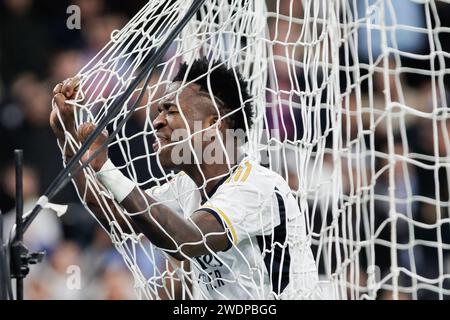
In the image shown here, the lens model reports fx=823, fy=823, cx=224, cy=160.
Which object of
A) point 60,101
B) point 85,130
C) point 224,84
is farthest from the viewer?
point 224,84

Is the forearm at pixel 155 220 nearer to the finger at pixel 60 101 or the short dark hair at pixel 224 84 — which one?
the finger at pixel 60 101

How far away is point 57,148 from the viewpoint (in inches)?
144

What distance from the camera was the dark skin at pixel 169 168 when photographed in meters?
2.08

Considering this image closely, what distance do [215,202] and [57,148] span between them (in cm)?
157

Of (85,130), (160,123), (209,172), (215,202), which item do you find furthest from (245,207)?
(85,130)

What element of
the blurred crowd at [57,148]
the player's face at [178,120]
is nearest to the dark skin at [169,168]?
the player's face at [178,120]

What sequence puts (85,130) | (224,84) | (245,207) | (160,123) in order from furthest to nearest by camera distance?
(224,84)
(160,123)
(245,207)
(85,130)

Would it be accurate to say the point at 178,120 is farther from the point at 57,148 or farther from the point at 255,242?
the point at 57,148

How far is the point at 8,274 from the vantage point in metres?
1.52

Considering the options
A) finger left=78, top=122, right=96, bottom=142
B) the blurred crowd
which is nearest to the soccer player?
finger left=78, top=122, right=96, bottom=142

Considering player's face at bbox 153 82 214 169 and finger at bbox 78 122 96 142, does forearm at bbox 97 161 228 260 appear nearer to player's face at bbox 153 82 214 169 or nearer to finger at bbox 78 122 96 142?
finger at bbox 78 122 96 142
